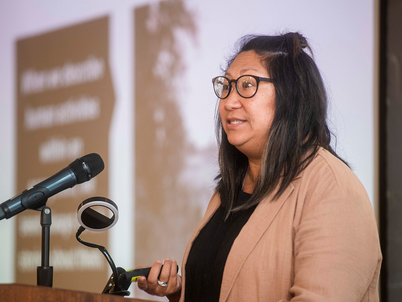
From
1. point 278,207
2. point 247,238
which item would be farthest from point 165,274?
point 278,207

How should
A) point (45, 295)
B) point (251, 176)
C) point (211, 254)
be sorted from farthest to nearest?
point (251, 176) → point (211, 254) → point (45, 295)

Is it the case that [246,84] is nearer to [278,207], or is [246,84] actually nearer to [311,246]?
[278,207]

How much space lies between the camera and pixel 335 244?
1013 mm

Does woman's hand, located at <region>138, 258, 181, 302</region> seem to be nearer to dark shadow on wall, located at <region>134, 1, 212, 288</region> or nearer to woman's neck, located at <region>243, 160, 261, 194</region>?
woman's neck, located at <region>243, 160, 261, 194</region>

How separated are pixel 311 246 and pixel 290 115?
471 mm

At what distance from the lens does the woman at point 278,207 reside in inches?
40.2

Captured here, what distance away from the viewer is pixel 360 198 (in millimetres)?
1082

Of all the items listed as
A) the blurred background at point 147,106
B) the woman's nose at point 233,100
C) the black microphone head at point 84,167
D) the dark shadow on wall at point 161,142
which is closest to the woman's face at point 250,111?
the woman's nose at point 233,100

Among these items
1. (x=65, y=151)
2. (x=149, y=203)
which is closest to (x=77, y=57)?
(x=65, y=151)

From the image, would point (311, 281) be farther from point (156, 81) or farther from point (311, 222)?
point (156, 81)

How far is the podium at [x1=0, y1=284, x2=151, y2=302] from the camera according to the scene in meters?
0.91

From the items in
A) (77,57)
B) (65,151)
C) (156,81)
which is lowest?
(65,151)

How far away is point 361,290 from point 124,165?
2130 millimetres

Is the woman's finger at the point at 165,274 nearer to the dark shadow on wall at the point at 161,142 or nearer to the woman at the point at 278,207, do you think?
the woman at the point at 278,207
